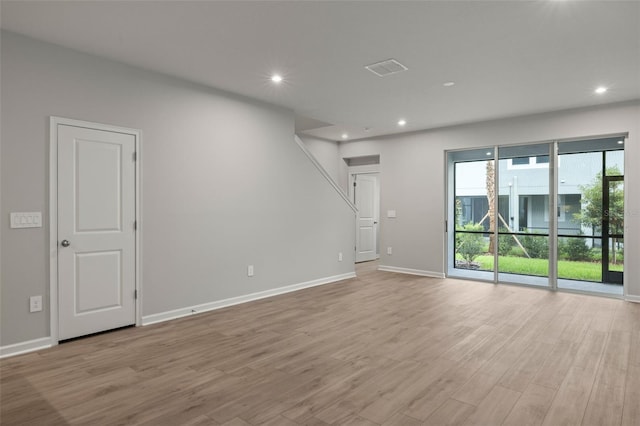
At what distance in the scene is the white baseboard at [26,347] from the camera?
3.15 meters

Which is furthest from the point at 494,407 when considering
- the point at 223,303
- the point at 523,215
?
the point at 523,215

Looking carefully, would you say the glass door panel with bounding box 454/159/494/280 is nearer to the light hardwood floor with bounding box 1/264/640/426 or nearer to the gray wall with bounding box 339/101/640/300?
the gray wall with bounding box 339/101/640/300

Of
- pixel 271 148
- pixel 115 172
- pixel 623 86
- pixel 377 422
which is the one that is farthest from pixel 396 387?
pixel 623 86

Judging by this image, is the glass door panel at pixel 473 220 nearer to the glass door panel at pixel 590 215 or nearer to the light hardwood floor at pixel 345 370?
the glass door panel at pixel 590 215

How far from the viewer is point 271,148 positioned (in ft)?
18.0

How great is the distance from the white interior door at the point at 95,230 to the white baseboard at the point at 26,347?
0.12 m

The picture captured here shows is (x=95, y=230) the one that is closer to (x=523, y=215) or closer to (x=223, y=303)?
(x=223, y=303)

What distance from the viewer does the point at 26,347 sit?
3.26 metres

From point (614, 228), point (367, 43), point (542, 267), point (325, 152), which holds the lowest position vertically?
point (542, 267)

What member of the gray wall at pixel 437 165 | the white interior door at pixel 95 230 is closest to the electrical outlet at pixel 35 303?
the white interior door at pixel 95 230

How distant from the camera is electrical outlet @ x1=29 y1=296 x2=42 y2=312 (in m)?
3.29

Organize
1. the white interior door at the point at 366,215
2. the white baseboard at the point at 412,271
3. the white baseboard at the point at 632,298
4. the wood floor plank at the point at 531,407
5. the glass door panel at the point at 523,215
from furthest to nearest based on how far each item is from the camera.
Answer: the white interior door at the point at 366,215, the white baseboard at the point at 412,271, the glass door panel at the point at 523,215, the white baseboard at the point at 632,298, the wood floor plank at the point at 531,407

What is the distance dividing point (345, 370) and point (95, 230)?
2.81 m

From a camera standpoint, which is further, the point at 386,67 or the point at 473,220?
the point at 473,220
